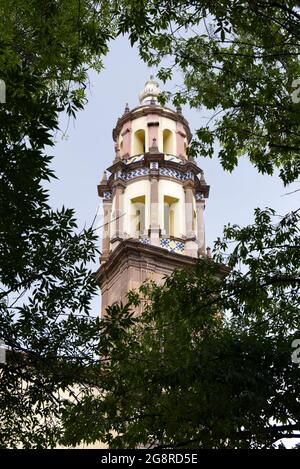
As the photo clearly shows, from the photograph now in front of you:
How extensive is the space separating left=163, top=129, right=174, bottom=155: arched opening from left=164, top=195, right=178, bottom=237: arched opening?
8.96ft

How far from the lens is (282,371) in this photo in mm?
8047

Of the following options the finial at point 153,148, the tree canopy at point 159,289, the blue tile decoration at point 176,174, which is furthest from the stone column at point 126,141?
the tree canopy at point 159,289

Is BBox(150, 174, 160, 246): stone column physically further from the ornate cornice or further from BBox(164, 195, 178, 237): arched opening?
BBox(164, 195, 178, 237): arched opening

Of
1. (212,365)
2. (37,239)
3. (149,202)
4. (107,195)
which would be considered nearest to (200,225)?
(149,202)

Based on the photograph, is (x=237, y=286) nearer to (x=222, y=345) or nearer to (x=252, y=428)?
(x=222, y=345)

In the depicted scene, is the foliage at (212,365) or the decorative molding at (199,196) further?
the decorative molding at (199,196)

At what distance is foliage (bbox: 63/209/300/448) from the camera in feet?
24.9

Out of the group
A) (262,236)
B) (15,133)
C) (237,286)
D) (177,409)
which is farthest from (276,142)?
(15,133)

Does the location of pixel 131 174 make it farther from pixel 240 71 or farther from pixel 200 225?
pixel 240 71

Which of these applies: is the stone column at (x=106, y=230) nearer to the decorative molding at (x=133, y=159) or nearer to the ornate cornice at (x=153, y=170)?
the ornate cornice at (x=153, y=170)

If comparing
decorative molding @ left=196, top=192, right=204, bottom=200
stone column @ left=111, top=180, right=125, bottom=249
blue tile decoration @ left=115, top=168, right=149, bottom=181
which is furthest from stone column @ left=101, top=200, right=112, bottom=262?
decorative molding @ left=196, top=192, right=204, bottom=200

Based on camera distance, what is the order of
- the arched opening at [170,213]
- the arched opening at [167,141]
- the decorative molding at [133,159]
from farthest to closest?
the arched opening at [167,141] → the decorative molding at [133,159] → the arched opening at [170,213]

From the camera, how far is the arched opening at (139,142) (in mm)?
27781

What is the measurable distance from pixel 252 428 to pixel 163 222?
57.1 feet
